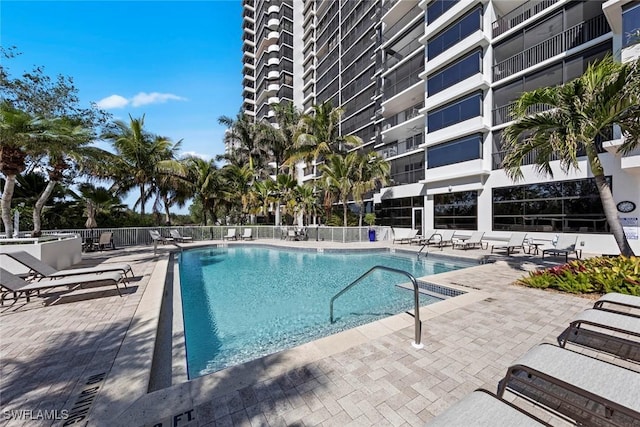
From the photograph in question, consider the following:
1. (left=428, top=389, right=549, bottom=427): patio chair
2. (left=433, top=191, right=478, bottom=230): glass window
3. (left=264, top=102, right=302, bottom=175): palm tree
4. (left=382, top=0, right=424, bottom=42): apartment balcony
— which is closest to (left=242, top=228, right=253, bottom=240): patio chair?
(left=264, top=102, right=302, bottom=175): palm tree

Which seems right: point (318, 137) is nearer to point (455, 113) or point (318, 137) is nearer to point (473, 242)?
point (455, 113)

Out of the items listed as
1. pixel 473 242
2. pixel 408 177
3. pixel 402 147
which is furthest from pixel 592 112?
pixel 402 147

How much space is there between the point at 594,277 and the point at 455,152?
12.9 m

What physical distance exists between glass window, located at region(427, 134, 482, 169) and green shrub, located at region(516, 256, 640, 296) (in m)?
10.8

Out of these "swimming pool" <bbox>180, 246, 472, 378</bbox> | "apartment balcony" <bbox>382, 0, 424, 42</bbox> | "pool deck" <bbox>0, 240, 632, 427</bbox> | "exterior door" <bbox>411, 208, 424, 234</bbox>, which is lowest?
"swimming pool" <bbox>180, 246, 472, 378</bbox>

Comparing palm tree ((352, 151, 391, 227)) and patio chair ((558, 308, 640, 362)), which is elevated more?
palm tree ((352, 151, 391, 227))

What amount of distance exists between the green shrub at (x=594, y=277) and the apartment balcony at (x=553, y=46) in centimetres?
1235

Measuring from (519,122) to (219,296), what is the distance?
10432 millimetres

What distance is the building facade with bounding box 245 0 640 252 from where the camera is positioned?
12297mm

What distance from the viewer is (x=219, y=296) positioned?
8.03 m

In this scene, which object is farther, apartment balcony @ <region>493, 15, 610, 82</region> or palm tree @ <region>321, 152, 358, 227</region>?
palm tree @ <region>321, 152, 358, 227</region>

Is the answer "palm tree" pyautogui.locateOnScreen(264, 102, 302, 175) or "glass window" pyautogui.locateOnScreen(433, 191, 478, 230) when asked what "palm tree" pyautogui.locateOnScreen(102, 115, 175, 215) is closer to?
"palm tree" pyautogui.locateOnScreen(264, 102, 302, 175)

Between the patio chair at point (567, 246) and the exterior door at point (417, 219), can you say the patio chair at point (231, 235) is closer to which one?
the exterior door at point (417, 219)

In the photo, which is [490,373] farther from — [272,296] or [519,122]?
[519,122]
